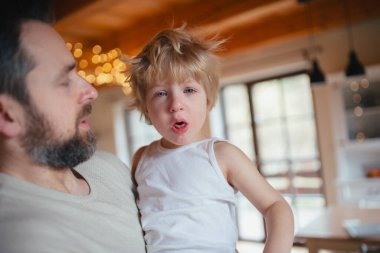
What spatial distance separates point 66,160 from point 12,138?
0.13m

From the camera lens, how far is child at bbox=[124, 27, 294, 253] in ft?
3.12

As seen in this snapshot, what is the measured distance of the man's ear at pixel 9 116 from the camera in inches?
31.0

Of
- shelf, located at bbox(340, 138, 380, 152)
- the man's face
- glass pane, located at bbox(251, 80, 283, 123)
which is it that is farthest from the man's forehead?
glass pane, located at bbox(251, 80, 283, 123)

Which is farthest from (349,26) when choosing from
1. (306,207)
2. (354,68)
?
(306,207)

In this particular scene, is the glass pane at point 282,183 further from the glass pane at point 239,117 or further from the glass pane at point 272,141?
the glass pane at point 239,117

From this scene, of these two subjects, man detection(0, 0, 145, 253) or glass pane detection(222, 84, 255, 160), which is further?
glass pane detection(222, 84, 255, 160)

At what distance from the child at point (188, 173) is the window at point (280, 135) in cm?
401

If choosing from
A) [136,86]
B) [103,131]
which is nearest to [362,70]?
[136,86]

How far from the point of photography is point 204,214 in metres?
0.97

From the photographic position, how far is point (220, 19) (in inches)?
137

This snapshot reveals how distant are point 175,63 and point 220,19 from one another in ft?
8.71

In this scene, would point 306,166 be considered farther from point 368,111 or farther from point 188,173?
point 188,173

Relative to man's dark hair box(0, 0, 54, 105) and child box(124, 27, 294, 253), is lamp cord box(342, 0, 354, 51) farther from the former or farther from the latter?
man's dark hair box(0, 0, 54, 105)

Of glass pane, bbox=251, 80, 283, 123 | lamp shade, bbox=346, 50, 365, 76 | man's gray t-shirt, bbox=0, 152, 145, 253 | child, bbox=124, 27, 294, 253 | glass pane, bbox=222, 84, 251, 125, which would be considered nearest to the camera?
man's gray t-shirt, bbox=0, 152, 145, 253
